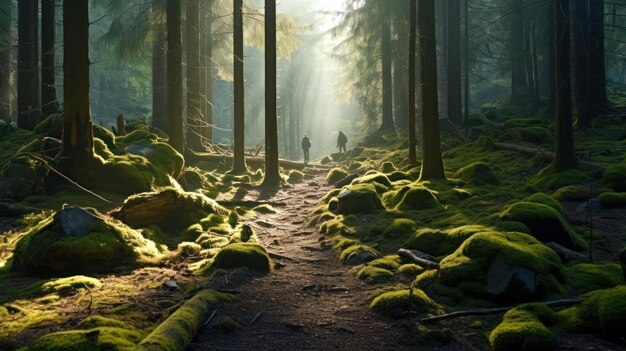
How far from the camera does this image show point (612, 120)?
19797 millimetres

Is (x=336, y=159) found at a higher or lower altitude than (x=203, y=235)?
higher

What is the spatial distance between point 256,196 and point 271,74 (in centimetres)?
504

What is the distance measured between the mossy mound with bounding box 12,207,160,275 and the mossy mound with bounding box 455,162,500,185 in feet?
33.4

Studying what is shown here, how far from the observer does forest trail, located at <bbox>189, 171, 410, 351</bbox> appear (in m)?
5.60

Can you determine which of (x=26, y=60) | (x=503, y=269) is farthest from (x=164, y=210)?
(x=26, y=60)

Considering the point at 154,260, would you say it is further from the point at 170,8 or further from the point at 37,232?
the point at 170,8

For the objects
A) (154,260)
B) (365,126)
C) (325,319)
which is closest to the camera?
(325,319)

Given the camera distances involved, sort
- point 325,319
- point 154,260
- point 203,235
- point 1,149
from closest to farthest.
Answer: point 325,319 → point 154,260 → point 203,235 → point 1,149

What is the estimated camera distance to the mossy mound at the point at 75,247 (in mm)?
7375

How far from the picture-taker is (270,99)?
18703 millimetres

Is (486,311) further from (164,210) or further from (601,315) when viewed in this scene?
(164,210)

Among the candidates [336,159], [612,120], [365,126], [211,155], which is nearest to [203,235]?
[211,155]

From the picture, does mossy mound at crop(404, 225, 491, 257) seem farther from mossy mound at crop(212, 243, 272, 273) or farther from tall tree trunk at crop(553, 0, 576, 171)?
tall tree trunk at crop(553, 0, 576, 171)

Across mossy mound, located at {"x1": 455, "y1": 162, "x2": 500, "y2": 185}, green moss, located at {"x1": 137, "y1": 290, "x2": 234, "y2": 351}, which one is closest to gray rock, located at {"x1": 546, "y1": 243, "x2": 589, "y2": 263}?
green moss, located at {"x1": 137, "y1": 290, "x2": 234, "y2": 351}
